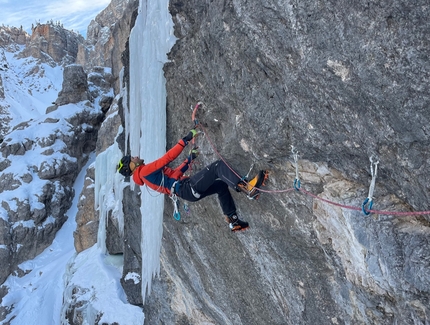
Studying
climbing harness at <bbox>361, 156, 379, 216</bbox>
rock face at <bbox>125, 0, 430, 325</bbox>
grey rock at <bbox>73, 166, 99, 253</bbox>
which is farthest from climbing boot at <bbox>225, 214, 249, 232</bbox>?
grey rock at <bbox>73, 166, 99, 253</bbox>

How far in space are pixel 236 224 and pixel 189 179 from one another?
82 centimetres

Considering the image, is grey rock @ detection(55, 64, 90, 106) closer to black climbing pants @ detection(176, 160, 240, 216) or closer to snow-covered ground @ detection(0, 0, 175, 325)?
snow-covered ground @ detection(0, 0, 175, 325)

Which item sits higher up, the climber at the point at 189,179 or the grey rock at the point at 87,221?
the climber at the point at 189,179

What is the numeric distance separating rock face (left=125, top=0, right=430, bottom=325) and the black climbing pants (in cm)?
18

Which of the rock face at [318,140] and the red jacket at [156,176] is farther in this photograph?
the red jacket at [156,176]

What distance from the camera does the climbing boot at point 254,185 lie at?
389cm

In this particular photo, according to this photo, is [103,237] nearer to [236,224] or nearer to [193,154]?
[193,154]

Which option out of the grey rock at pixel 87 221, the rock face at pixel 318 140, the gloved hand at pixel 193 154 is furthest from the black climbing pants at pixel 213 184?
the grey rock at pixel 87 221

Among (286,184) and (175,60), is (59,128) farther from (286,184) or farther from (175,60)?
(286,184)

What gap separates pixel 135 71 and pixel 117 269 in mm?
6160

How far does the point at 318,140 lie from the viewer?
314 cm

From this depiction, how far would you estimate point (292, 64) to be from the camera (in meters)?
3.04

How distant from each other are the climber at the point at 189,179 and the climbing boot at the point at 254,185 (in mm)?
16

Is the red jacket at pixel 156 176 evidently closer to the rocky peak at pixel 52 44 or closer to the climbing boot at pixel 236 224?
the climbing boot at pixel 236 224
